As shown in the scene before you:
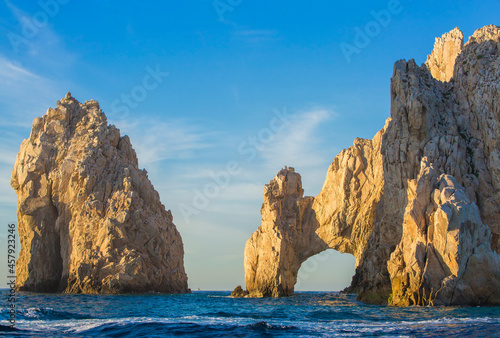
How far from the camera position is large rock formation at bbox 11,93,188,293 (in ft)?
200

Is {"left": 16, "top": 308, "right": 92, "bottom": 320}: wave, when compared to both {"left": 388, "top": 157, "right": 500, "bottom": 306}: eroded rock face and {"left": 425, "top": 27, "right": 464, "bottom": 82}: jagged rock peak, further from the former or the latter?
{"left": 425, "top": 27, "right": 464, "bottom": 82}: jagged rock peak

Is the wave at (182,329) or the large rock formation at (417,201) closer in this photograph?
the wave at (182,329)

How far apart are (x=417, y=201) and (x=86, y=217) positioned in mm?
44190

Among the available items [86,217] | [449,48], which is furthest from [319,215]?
[86,217]

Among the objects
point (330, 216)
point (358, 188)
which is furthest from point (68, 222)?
point (358, 188)

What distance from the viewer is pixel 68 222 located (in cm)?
6544

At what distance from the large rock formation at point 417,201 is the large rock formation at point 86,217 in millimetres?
13885

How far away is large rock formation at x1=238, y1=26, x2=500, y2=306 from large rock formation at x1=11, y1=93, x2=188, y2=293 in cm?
1389

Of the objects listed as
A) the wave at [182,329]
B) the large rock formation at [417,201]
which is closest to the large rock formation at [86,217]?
the large rock formation at [417,201]

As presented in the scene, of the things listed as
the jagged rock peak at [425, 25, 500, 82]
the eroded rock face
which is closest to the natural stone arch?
the jagged rock peak at [425, 25, 500, 82]

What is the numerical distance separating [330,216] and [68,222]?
116ft

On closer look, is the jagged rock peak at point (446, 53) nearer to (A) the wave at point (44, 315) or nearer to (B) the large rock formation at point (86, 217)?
(B) the large rock formation at point (86, 217)

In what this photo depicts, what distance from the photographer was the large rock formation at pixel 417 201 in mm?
34094

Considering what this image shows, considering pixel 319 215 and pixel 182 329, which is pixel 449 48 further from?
pixel 182 329
